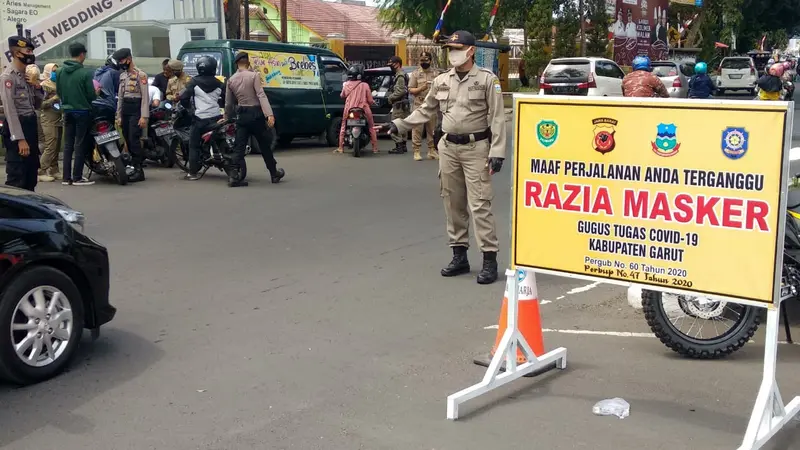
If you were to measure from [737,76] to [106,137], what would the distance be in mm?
31870

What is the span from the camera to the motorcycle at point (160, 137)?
13898 millimetres

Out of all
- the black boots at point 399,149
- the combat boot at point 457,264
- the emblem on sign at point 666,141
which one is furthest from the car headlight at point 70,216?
the black boots at point 399,149

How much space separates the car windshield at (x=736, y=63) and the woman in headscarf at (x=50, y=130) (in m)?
31.8

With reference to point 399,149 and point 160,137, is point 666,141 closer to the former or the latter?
point 160,137

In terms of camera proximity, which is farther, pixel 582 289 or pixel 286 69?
pixel 286 69

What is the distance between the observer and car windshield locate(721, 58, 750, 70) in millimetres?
38188

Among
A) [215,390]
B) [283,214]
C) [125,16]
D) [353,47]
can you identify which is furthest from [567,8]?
[215,390]

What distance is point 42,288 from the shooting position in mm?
5070

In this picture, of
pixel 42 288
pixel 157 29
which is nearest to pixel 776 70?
pixel 157 29

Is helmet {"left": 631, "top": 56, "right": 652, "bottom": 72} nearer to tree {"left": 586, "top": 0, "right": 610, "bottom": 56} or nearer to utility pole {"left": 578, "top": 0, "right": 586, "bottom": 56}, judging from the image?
utility pole {"left": 578, "top": 0, "right": 586, "bottom": 56}

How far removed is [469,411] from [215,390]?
1405mm

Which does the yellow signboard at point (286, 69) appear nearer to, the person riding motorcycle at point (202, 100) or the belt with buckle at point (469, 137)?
the person riding motorcycle at point (202, 100)

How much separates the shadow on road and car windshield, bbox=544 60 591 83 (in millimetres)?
20551

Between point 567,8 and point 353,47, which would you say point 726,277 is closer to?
point 567,8
